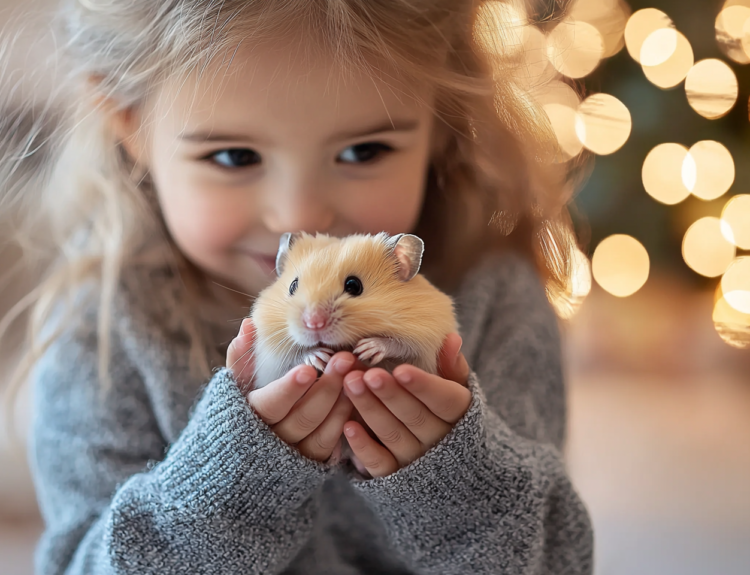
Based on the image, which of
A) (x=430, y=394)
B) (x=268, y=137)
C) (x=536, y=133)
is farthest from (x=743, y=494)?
(x=268, y=137)

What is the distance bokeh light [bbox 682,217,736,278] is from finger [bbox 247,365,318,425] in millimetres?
1803

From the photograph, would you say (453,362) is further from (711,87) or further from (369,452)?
(711,87)

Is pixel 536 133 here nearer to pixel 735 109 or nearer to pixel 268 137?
pixel 268 137

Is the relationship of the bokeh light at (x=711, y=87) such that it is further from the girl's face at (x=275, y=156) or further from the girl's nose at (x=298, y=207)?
the girl's nose at (x=298, y=207)

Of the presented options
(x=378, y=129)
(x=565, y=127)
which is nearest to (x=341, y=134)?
(x=378, y=129)

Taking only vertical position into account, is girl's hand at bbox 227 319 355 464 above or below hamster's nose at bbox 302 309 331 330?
below

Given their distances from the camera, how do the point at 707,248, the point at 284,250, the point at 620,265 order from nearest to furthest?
the point at 284,250
the point at 707,248
the point at 620,265

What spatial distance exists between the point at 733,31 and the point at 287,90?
50.6 inches

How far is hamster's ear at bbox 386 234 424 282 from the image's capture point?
22.6 inches

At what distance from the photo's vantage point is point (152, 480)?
2.40 ft

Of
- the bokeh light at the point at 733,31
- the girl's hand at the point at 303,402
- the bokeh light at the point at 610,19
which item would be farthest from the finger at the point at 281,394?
the bokeh light at the point at 733,31

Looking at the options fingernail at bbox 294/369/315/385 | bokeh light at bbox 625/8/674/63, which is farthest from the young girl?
bokeh light at bbox 625/8/674/63

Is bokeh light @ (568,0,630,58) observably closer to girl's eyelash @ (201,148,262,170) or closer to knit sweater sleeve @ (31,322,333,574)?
girl's eyelash @ (201,148,262,170)

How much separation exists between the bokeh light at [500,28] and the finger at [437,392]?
388mm
